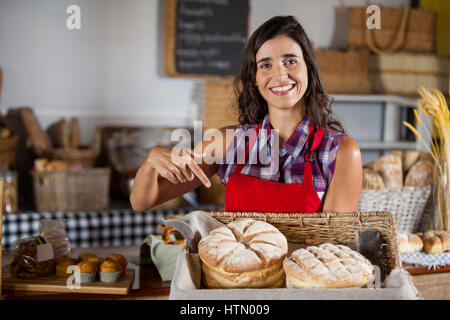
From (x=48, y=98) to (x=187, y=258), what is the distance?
3.16 m

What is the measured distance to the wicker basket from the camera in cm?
203

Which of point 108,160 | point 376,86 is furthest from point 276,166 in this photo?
point 376,86

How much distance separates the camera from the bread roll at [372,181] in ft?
6.81

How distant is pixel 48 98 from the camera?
12.3 feet

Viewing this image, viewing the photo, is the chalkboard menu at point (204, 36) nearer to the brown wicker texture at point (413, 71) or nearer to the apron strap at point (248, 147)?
the brown wicker texture at point (413, 71)

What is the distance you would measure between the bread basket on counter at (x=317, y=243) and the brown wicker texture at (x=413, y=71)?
317 cm

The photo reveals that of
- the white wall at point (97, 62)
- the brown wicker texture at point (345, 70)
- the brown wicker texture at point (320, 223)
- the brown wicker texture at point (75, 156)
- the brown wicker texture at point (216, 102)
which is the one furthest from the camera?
the brown wicker texture at point (345, 70)

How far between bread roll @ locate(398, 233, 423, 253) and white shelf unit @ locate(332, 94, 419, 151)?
203cm

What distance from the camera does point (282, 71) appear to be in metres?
1.37

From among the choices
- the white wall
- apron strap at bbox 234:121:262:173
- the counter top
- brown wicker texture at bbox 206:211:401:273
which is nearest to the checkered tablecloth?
the counter top

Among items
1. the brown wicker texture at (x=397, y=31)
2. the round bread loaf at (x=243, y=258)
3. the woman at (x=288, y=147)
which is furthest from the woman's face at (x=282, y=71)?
the brown wicker texture at (x=397, y=31)
